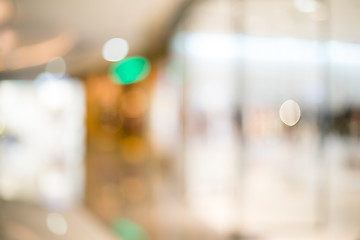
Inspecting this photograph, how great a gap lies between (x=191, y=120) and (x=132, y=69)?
4.53 meters

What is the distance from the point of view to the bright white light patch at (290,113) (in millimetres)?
5629

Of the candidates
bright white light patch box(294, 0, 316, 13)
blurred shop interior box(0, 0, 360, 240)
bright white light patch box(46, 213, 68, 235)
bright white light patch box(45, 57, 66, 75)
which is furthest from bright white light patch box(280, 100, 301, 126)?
bright white light patch box(45, 57, 66, 75)

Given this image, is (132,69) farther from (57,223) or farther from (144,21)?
(57,223)

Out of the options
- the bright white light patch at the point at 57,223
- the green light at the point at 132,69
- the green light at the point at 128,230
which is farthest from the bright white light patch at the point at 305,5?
the green light at the point at 132,69

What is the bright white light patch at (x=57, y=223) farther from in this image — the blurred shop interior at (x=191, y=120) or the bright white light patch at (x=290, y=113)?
the bright white light patch at (x=290, y=113)

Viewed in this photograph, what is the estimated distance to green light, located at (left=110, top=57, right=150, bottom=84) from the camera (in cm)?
1031

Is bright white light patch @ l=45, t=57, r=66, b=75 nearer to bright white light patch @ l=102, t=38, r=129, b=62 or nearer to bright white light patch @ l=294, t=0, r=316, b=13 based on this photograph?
bright white light patch @ l=102, t=38, r=129, b=62

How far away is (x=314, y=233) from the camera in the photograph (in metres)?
3.68

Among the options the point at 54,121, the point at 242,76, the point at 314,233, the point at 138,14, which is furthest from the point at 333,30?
the point at 54,121

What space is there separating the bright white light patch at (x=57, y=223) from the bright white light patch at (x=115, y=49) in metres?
6.36

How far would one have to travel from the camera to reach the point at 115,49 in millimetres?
10375

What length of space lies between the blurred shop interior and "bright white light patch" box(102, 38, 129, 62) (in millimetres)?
Result: 80

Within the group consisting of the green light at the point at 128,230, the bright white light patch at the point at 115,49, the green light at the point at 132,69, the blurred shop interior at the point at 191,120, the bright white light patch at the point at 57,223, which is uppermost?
the bright white light patch at the point at 115,49

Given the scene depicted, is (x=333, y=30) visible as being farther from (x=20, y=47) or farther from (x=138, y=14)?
(x=20, y=47)
